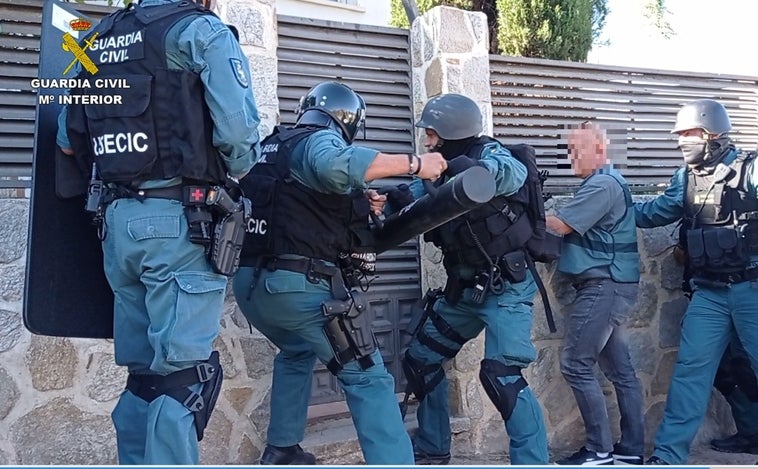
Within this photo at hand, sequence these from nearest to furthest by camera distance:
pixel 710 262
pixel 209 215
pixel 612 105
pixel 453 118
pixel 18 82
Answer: pixel 209 215
pixel 18 82
pixel 453 118
pixel 710 262
pixel 612 105

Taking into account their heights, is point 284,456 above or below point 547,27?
below

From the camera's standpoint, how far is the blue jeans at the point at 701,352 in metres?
4.43

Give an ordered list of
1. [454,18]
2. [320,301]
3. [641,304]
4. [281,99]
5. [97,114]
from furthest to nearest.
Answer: [641,304]
[454,18]
[281,99]
[320,301]
[97,114]

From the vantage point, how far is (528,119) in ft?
16.9

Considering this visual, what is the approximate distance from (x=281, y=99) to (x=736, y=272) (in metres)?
2.91

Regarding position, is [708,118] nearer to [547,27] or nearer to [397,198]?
[397,198]

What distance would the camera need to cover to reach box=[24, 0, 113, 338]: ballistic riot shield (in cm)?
299

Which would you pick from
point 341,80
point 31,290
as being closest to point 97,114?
point 31,290

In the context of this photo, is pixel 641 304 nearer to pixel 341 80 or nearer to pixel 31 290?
pixel 341 80

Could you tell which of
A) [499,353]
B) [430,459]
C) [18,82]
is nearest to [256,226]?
[499,353]

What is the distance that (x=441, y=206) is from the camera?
3098 mm

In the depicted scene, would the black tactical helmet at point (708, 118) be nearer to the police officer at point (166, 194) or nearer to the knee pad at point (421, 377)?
the knee pad at point (421, 377)

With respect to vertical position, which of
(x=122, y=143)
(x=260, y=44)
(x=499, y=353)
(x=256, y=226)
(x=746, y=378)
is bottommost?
(x=746, y=378)

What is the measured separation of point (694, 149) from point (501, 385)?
206 centimetres
